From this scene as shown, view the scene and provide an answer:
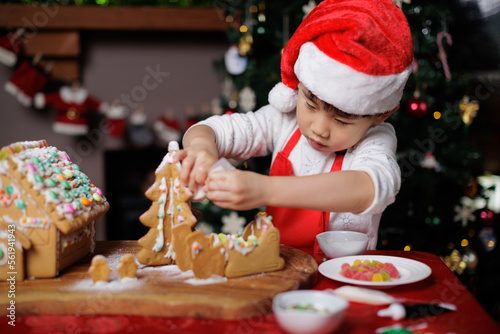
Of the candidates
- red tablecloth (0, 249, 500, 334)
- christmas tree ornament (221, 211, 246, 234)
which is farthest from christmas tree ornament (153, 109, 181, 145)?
red tablecloth (0, 249, 500, 334)

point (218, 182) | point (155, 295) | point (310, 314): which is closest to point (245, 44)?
point (218, 182)

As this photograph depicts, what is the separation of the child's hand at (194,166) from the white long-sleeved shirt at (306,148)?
28 centimetres

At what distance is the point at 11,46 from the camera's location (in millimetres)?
2764

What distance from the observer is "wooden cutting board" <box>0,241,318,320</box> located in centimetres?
81

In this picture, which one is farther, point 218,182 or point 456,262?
point 456,262

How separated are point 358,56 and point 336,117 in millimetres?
157

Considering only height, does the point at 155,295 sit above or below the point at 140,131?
below

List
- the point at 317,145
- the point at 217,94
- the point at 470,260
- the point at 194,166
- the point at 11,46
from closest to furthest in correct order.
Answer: the point at 194,166 < the point at 317,145 < the point at 470,260 < the point at 11,46 < the point at 217,94

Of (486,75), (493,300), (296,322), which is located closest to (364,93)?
(296,322)

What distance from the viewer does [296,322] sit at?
0.70 meters

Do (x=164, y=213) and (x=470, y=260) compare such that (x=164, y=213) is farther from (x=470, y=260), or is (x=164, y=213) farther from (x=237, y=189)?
(x=470, y=260)

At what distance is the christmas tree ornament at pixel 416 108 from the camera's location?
2125 mm

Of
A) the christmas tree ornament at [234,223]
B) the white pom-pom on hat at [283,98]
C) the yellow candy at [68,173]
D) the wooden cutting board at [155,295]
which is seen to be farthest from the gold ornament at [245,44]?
the wooden cutting board at [155,295]

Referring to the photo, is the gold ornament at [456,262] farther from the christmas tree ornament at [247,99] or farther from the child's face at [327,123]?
the child's face at [327,123]
